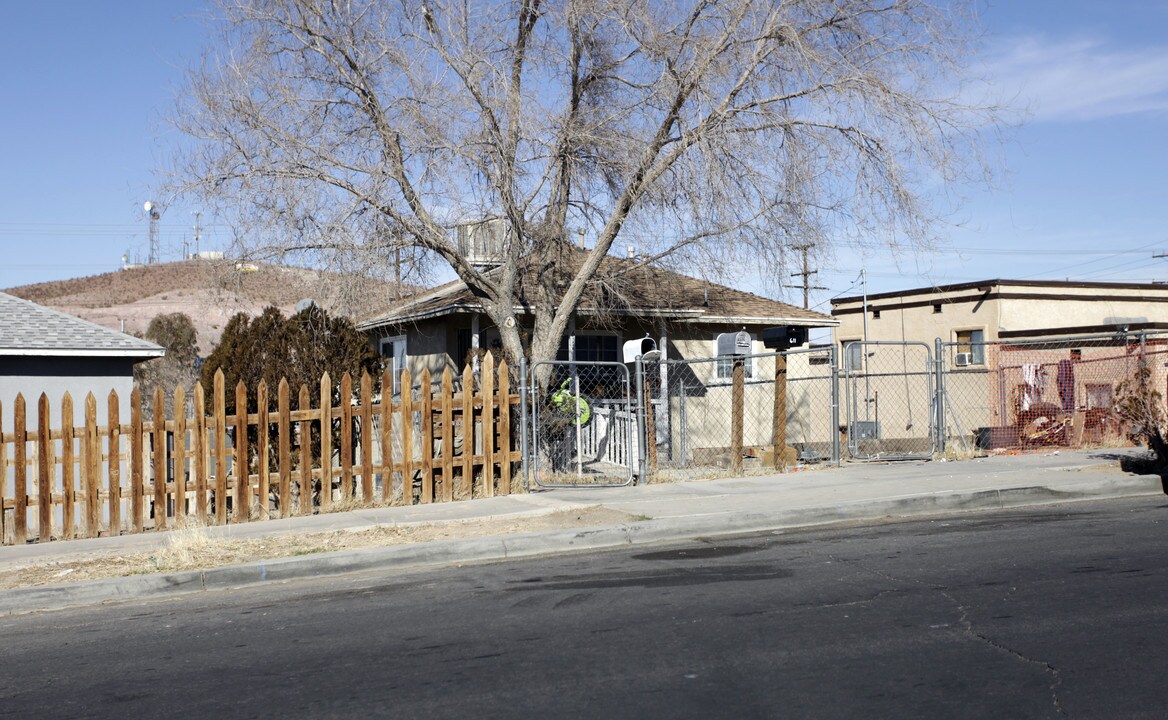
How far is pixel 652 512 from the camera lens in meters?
11.0

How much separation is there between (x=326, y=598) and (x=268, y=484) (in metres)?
4.61

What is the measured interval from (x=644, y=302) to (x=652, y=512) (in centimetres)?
772

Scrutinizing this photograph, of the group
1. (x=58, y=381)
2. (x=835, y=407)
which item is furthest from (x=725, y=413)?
(x=58, y=381)

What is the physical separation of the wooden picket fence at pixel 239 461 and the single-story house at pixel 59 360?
16.1 ft

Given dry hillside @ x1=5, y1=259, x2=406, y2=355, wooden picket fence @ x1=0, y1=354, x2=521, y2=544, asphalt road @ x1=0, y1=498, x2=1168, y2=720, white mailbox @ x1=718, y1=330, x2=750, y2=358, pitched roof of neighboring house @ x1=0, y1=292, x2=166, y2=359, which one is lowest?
asphalt road @ x1=0, y1=498, x2=1168, y2=720

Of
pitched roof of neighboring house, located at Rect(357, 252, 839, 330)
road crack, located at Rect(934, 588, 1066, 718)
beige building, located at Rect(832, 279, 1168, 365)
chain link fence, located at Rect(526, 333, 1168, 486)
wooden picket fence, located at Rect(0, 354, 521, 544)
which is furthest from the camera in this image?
beige building, located at Rect(832, 279, 1168, 365)

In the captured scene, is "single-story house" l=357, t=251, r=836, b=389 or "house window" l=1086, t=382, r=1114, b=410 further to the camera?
"house window" l=1086, t=382, r=1114, b=410

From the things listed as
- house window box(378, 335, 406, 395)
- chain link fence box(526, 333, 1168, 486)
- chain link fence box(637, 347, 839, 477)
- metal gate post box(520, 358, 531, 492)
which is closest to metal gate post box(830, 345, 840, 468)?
chain link fence box(526, 333, 1168, 486)

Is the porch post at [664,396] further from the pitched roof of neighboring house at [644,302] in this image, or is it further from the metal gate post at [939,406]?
the metal gate post at [939,406]

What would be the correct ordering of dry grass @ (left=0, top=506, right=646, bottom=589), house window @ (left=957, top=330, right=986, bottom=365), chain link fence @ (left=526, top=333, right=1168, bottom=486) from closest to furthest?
1. dry grass @ (left=0, top=506, right=646, bottom=589)
2. chain link fence @ (left=526, top=333, right=1168, bottom=486)
3. house window @ (left=957, top=330, right=986, bottom=365)

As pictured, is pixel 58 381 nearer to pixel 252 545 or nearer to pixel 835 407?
pixel 252 545

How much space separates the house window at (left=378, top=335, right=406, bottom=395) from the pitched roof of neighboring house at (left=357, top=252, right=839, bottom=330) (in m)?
1.48

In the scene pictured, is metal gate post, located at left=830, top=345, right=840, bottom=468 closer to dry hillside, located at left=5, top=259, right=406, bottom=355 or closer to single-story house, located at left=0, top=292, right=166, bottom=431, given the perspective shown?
single-story house, located at left=0, top=292, right=166, bottom=431

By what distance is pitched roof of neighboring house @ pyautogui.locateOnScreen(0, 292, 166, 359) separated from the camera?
17.1 meters
